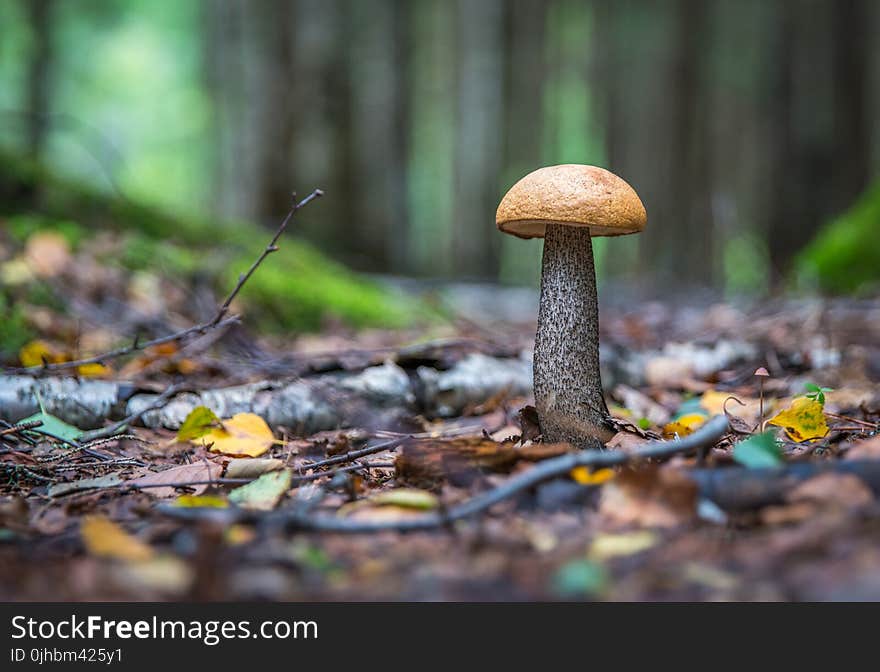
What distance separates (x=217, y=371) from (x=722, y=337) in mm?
2664

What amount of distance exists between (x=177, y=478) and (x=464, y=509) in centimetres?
92

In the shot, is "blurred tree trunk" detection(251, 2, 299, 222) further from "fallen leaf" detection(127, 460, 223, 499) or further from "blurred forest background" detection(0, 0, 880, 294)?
"fallen leaf" detection(127, 460, 223, 499)

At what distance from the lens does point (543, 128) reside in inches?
651

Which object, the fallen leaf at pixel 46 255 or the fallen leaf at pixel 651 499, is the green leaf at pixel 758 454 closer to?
the fallen leaf at pixel 651 499

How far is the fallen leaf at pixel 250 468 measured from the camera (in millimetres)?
1945

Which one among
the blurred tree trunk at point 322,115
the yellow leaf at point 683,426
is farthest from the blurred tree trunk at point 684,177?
the yellow leaf at point 683,426

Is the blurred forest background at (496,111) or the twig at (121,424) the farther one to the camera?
the blurred forest background at (496,111)

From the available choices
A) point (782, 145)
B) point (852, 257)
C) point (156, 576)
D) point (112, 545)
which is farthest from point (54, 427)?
point (782, 145)

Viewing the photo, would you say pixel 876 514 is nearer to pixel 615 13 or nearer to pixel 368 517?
pixel 368 517

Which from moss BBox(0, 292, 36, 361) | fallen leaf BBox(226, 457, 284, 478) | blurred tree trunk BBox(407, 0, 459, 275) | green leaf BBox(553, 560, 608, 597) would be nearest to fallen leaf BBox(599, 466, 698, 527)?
green leaf BBox(553, 560, 608, 597)

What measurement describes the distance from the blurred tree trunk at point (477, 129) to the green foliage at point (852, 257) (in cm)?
896

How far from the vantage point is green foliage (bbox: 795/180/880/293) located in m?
5.63

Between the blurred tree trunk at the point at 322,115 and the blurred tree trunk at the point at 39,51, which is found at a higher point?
the blurred tree trunk at the point at 39,51
